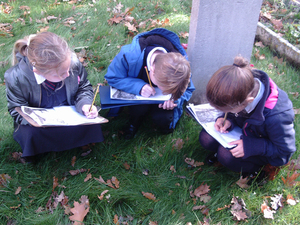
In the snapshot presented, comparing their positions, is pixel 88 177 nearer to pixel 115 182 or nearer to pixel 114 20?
pixel 115 182

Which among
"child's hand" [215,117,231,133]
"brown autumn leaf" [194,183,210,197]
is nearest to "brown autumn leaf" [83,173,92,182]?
"brown autumn leaf" [194,183,210,197]

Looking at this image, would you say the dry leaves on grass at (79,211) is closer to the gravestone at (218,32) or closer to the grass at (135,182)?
the grass at (135,182)

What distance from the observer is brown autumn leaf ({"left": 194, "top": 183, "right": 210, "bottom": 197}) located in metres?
2.25

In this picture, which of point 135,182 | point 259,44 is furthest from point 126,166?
Result: point 259,44

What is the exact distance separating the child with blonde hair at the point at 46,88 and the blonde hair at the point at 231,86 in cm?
117

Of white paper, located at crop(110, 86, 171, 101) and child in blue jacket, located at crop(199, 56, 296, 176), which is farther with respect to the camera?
white paper, located at crop(110, 86, 171, 101)

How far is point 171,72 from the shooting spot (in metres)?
2.05

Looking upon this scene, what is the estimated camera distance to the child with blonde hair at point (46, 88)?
76.3 inches

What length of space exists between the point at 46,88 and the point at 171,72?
1.19 meters

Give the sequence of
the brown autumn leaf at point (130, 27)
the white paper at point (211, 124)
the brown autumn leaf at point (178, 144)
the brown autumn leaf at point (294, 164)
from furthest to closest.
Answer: the brown autumn leaf at point (130, 27), the brown autumn leaf at point (178, 144), the brown autumn leaf at point (294, 164), the white paper at point (211, 124)

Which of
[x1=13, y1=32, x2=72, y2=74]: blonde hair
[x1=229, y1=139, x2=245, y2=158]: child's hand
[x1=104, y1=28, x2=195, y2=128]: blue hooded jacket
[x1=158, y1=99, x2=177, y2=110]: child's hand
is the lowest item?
[x1=229, y1=139, x2=245, y2=158]: child's hand

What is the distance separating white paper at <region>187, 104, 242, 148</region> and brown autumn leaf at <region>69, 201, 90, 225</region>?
1.31 m

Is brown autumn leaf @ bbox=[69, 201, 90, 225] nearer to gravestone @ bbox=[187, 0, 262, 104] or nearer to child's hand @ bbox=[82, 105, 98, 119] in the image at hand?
child's hand @ bbox=[82, 105, 98, 119]

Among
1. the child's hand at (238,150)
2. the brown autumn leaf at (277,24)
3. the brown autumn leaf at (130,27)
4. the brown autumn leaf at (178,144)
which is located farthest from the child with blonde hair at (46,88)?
the brown autumn leaf at (277,24)
